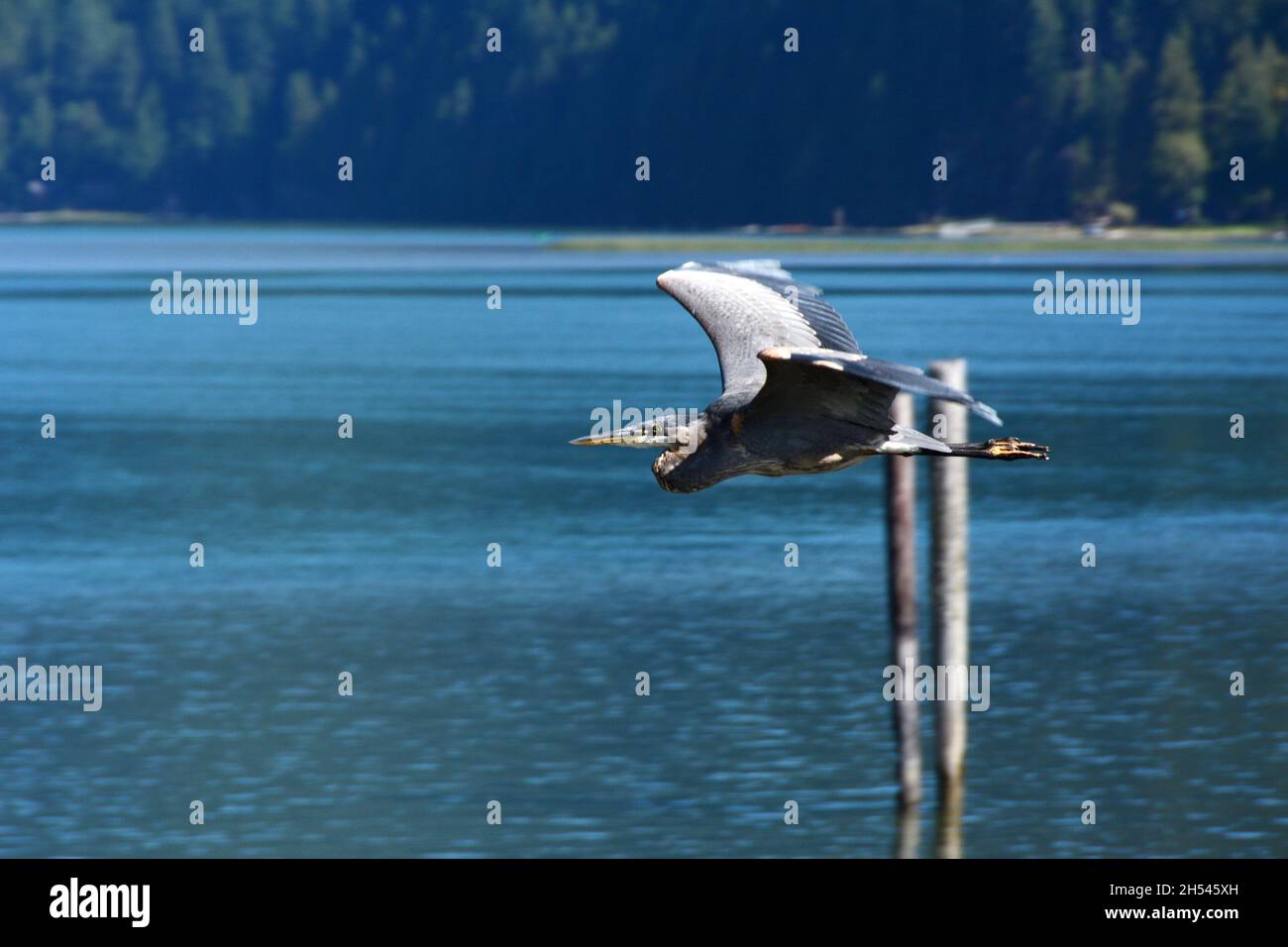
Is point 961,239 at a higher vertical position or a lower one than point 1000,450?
higher

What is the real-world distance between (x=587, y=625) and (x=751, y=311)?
1843 centimetres

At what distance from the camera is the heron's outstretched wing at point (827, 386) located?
34.7 ft

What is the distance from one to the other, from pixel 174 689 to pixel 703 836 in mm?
9396

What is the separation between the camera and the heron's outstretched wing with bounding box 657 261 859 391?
13234mm

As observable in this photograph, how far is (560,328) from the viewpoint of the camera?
297ft

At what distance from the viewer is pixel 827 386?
36.3ft

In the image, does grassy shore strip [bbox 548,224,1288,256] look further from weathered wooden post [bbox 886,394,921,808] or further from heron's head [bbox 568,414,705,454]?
heron's head [bbox 568,414,705,454]

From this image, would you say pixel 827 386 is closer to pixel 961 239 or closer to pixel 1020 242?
pixel 1020 242

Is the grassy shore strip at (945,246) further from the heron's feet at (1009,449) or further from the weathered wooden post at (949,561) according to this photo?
the heron's feet at (1009,449)

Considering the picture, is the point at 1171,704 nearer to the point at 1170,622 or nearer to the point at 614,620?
the point at 1170,622

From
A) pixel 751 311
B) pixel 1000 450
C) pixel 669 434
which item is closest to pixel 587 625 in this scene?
pixel 751 311

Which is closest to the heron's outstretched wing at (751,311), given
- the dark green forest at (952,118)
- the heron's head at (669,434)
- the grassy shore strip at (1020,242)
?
the heron's head at (669,434)

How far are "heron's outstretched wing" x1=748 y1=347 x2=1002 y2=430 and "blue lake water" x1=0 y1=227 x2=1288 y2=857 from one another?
11.3 metres

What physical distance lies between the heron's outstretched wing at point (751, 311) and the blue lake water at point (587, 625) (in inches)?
358
